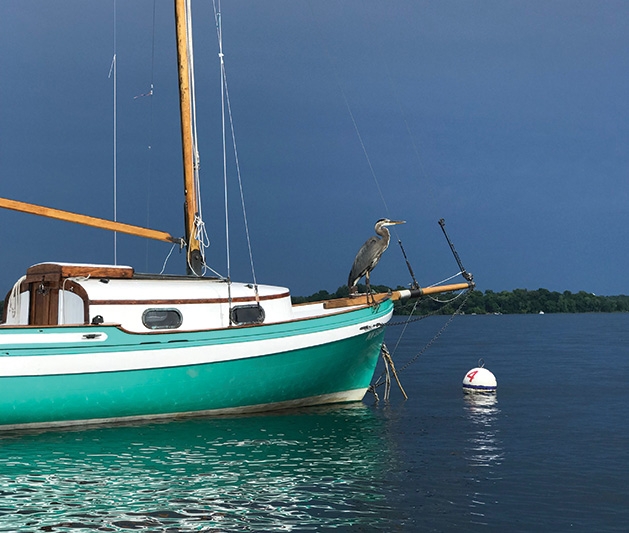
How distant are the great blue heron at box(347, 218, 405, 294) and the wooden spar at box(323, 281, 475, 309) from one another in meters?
0.57

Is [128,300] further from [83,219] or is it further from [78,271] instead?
[83,219]

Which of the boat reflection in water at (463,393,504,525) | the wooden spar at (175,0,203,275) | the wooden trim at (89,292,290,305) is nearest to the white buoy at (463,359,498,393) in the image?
the boat reflection in water at (463,393,504,525)

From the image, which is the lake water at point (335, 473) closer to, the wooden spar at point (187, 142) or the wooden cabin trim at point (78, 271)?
the wooden cabin trim at point (78, 271)

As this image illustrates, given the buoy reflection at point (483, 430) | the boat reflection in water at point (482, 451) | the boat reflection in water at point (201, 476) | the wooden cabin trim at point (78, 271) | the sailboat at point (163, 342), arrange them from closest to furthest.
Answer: the boat reflection in water at point (201, 476) → the boat reflection in water at point (482, 451) → the buoy reflection at point (483, 430) → the sailboat at point (163, 342) → the wooden cabin trim at point (78, 271)

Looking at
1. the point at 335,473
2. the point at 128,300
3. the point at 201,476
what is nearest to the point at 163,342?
the point at 128,300

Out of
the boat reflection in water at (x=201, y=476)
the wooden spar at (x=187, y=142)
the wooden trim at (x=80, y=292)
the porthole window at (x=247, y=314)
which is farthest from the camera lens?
the wooden spar at (x=187, y=142)

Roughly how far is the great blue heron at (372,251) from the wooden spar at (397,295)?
566mm

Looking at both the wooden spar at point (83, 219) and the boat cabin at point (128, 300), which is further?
the wooden spar at point (83, 219)

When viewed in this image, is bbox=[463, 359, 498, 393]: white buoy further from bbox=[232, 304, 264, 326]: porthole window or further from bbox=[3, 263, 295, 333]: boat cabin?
bbox=[232, 304, 264, 326]: porthole window

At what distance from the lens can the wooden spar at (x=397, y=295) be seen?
22547 millimetres

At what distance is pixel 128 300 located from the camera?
1894cm

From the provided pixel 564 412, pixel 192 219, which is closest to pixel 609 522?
pixel 564 412

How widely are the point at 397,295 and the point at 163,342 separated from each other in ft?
24.6

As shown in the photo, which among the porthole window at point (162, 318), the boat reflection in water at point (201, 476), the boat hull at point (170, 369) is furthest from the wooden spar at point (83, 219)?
the boat reflection in water at point (201, 476)
